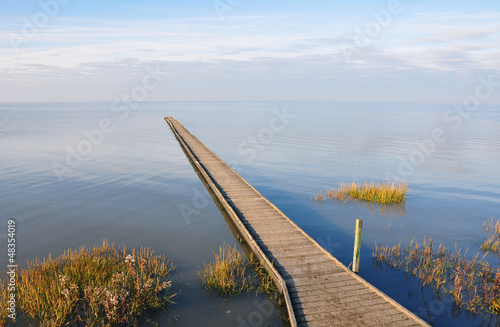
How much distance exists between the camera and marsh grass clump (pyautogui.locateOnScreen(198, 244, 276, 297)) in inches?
352

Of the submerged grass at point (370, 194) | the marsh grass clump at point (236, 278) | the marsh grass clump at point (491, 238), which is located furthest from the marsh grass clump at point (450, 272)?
the submerged grass at point (370, 194)

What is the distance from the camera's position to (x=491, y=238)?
41.9ft

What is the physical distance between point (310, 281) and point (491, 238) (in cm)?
922

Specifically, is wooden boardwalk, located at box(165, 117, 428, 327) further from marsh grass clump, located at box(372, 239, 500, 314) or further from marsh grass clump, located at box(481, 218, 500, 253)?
marsh grass clump, located at box(481, 218, 500, 253)

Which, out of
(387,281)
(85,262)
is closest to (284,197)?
A: (387,281)

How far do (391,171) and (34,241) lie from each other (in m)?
23.8

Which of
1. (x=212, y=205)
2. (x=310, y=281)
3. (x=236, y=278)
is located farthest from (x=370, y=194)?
(x=236, y=278)

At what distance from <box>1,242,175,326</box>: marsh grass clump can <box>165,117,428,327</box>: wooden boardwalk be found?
10.2 feet

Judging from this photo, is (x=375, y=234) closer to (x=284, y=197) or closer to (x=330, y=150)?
(x=284, y=197)

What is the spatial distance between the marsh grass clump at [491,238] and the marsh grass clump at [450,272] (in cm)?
136

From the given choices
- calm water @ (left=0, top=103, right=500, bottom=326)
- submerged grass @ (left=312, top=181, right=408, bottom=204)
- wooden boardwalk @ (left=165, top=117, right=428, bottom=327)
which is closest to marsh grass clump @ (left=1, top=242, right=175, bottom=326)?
calm water @ (left=0, top=103, right=500, bottom=326)

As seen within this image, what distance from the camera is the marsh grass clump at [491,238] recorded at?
12.0 m

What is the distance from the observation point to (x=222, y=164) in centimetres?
2294

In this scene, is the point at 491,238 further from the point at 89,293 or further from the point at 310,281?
the point at 89,293
